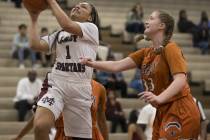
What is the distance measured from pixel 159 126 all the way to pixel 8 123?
6.12 meters

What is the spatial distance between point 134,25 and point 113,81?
318 cm

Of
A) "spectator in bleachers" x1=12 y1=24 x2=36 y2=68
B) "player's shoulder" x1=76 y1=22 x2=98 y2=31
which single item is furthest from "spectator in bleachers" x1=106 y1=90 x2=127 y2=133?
"player's shoulder" x1=76 y1=22 x2=98 y2=31

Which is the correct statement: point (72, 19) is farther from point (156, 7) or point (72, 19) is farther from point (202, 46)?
point (156, 7)

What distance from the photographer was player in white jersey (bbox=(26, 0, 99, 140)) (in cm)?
600

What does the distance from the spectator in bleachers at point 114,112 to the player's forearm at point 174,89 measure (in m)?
6.56

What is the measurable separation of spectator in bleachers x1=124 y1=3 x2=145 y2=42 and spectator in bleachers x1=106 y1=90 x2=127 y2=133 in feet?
13.4

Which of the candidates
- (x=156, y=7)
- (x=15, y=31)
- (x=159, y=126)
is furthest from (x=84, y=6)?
(x=156, y=7)

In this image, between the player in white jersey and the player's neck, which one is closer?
the player's neck

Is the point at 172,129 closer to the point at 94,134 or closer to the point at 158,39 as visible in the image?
the point at 158,39

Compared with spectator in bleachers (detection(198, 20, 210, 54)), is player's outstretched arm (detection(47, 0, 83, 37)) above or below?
above

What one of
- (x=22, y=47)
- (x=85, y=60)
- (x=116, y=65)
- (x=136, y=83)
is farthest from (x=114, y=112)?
(x=85, y=60)

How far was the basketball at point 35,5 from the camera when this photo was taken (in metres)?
5.86

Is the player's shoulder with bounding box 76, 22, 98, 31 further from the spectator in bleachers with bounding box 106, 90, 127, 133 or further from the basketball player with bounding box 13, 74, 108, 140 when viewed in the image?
the spectator in bleachers with bounding box 106, 90, 127, 133

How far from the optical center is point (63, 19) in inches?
228
